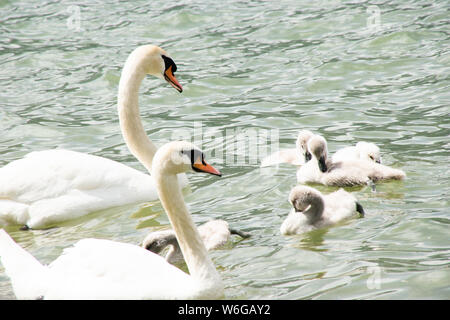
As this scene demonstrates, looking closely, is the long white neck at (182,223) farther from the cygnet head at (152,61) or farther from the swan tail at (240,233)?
the cygnet head at (152,61)

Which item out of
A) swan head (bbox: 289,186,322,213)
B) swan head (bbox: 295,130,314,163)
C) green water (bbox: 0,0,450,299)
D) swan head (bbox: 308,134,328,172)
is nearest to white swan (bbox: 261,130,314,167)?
swan head (bbox: 295,130,314,163)

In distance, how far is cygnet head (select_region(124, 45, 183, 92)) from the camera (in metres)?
7.86

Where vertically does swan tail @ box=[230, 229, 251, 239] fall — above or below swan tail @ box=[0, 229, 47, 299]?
below

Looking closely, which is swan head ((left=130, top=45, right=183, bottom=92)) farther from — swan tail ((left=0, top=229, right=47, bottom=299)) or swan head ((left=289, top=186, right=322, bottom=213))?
swan tail ((left=0, top=229, right=47, bottom=299))

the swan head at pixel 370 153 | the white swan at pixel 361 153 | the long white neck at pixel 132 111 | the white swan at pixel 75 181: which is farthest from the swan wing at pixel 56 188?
the swan head at pixel 370 153

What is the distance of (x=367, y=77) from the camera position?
11117mm

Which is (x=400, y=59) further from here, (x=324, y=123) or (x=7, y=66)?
(x=7, y=66)

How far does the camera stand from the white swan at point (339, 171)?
733 centimetres

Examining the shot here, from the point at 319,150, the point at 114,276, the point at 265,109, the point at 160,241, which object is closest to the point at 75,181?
the point at 160,241

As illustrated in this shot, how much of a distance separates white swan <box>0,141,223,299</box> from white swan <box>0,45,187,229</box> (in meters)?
1.81

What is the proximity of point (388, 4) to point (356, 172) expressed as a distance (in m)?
7.59

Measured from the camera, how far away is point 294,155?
8.40 meters
